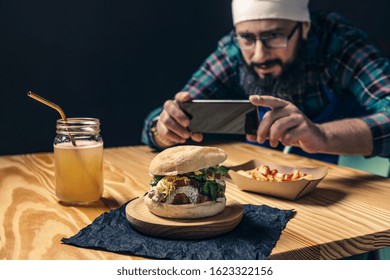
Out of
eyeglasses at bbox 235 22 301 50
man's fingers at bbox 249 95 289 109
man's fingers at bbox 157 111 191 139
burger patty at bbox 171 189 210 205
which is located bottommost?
man's fingers at bbox 157 111 191 139

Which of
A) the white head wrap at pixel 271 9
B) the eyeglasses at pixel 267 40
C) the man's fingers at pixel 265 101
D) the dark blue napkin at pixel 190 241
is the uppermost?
the white head wrap at pixel 271 9

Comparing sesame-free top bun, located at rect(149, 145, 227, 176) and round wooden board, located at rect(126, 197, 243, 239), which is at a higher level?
sesame-free top bun, located at rect(149, 145, 227, 176)

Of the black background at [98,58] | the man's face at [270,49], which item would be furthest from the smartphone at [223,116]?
the black background at [98,58]

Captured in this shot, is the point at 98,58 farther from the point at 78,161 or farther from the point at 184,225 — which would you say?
the point at 184,225

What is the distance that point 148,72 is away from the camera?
283cm

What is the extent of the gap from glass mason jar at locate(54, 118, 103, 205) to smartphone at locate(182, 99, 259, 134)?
0.57m

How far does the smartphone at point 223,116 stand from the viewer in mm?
1615

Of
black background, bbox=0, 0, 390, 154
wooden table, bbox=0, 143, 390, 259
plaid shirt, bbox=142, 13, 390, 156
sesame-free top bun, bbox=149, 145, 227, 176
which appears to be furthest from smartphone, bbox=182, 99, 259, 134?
black background, bbox=0, 0, 390, 154

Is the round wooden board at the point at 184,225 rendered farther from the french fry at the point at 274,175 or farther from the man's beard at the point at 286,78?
the man's beard at the point at 286,78

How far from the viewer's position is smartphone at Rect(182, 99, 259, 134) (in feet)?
5.30

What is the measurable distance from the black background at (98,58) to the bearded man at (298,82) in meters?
0.47

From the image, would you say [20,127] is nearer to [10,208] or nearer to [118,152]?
[118,152]

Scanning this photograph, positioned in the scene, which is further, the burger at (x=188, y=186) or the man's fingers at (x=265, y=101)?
the man's fingers at (x=265, y=101)

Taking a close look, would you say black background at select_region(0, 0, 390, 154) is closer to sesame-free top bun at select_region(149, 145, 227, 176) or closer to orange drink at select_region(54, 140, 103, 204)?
orange drink at select_region(54, 140, 103, 204)
